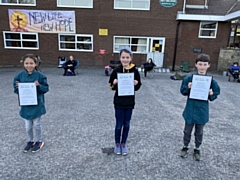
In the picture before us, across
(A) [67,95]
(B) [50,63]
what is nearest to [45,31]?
(B) [50,63]

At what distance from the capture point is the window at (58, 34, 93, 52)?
1323cm

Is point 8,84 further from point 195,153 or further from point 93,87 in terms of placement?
point 195,153

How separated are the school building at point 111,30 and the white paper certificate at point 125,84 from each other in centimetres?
1083

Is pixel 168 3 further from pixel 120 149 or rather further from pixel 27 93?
pixel 27 93

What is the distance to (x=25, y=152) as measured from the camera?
3.15 metres

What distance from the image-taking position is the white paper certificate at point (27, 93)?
2947 mm

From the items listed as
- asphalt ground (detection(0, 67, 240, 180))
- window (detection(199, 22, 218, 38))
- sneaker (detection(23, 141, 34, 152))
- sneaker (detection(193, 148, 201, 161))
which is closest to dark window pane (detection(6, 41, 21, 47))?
asphalt ground (detection(0, 67, 240, 180))

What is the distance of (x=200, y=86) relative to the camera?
9.25 ft

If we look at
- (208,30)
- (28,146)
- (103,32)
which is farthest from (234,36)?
(28,146)

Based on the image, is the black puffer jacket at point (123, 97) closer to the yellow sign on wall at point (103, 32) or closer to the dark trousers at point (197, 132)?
the dark trousers at point (197, 132)

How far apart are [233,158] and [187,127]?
0.95 metres

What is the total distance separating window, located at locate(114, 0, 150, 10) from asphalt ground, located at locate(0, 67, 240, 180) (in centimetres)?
896

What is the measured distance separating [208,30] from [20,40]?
506 inches

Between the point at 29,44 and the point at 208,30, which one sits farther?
the point at 29,44
